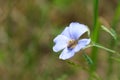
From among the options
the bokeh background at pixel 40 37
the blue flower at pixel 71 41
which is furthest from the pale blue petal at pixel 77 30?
the bokeh background at pixel 40 37

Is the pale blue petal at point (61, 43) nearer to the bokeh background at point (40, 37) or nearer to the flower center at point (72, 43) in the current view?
the flower center at point (72, 43)

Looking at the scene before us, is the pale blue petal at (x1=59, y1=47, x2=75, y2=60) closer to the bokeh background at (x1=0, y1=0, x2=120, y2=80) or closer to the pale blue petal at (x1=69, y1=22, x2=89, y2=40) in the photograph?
the pale blue petal at (x1=69, y1=22, x2=89, y2=40)

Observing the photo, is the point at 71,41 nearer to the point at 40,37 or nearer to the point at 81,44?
the point at 81,44

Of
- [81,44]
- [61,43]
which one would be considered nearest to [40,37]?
[61,43]

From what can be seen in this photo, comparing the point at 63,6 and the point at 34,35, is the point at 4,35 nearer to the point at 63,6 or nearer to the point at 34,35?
the point at 34,35

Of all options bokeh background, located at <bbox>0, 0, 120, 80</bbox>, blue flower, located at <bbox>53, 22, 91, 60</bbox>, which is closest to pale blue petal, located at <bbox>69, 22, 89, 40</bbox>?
blue flower, located at <bbox>53, 22, 91, 60</bbox>

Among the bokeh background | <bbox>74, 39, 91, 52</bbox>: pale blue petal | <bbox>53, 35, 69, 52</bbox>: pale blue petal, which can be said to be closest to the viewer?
<bbox>74, 39, 91, 52</bbox>: pale blue petal

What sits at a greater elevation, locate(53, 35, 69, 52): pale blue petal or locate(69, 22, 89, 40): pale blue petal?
locate(69, 22, 89, 40): pale blue petal
